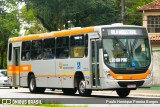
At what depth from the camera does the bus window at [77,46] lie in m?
29.2

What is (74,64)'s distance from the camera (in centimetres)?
2992

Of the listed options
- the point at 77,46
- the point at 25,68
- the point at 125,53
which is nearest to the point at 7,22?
the point at 25,68

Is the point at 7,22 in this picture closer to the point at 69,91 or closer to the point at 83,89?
the point at 69,91

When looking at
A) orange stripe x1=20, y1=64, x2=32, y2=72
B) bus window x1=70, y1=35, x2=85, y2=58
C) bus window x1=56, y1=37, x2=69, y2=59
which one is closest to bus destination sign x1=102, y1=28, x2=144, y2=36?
bus window x1=70, y1=35, x2=85, y2=58

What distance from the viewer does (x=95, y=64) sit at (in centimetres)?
2805

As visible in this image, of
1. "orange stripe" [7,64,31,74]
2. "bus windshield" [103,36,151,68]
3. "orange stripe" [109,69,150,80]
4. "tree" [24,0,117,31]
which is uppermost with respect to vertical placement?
"tree" [24,0,117,31]

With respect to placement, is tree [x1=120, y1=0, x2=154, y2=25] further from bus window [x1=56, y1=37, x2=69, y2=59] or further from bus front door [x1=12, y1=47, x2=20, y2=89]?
bus window [x1=56, y1=37, x2=69, y2=59]

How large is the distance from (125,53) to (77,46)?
3.18 meters

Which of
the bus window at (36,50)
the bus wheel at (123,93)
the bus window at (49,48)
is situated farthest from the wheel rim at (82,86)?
the bus window at (36,50)

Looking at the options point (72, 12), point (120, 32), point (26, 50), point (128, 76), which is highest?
point (72, 12)

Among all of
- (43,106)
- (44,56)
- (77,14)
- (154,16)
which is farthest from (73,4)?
(43,106)

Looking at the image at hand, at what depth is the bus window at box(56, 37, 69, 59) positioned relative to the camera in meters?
30.7

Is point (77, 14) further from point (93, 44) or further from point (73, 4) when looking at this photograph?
point (93, 44)

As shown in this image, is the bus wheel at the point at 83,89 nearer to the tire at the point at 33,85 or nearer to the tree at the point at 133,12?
the tire at the point at 33,85
